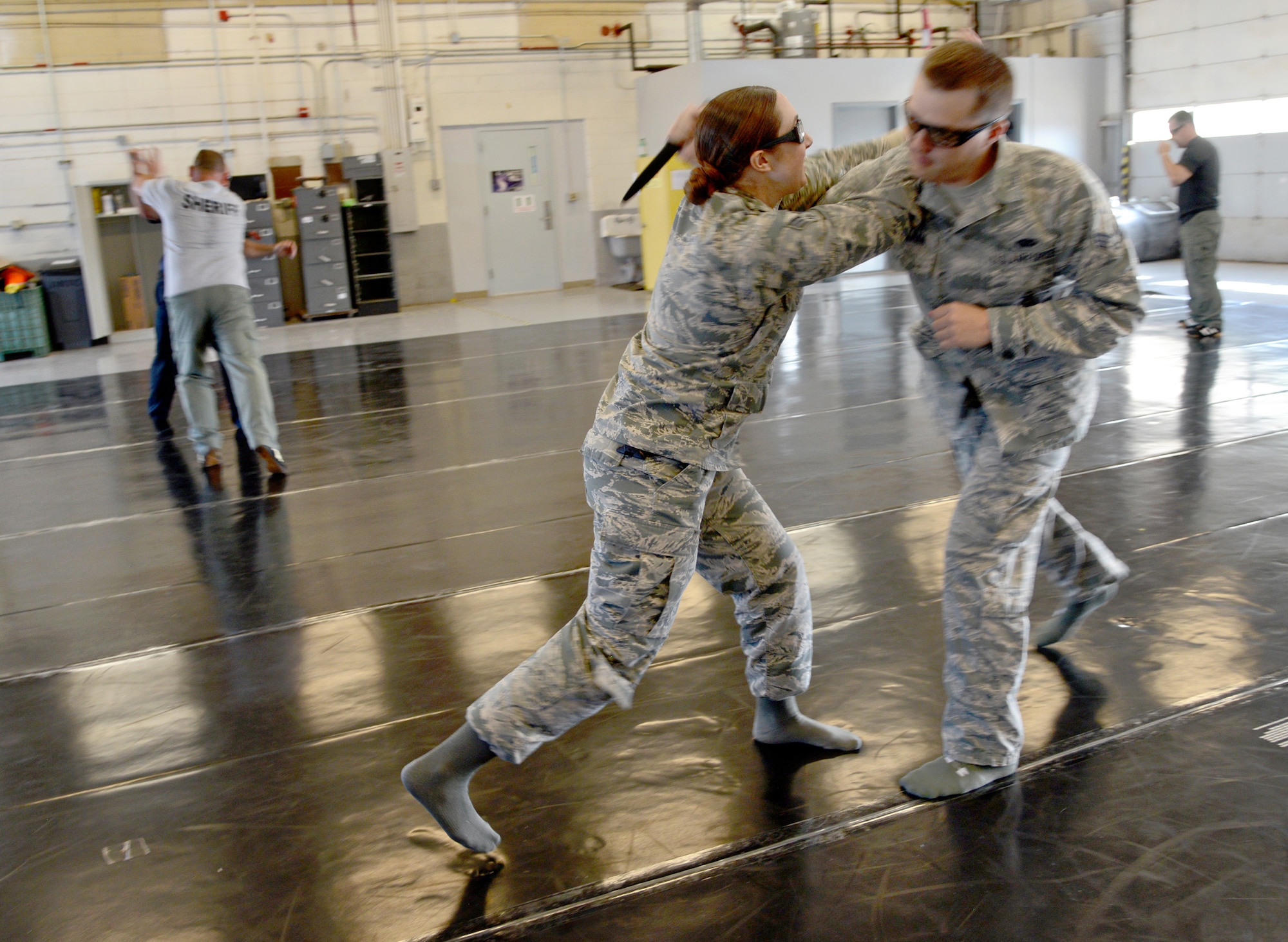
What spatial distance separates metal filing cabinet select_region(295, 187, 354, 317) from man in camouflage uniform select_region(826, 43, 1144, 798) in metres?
13.8

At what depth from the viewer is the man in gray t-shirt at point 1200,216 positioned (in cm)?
840

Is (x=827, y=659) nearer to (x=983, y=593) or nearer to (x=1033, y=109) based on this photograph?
(x=983, y=593)

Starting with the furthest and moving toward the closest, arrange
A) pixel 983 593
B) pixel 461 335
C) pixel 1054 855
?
pixel 461 335, pixel 983 593, pixel 1054 855

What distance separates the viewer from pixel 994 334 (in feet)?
6.84

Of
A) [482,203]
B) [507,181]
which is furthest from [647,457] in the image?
[507,181]

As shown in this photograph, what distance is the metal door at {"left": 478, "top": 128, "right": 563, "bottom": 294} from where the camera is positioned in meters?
16.7

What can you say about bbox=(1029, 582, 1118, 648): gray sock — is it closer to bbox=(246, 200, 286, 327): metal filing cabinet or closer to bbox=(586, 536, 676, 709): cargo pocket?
bbox=(586, 536, 676, 709): cargo pocket

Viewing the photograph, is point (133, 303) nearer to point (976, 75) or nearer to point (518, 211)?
point (518, 211)

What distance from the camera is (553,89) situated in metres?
16.5

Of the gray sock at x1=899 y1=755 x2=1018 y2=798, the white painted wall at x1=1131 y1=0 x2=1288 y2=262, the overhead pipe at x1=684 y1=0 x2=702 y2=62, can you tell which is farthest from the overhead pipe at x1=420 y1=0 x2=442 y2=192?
the gray sock at x1=899 y1=755 x2=1018 y2=798

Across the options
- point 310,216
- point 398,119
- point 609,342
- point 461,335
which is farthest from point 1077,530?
point 398,119

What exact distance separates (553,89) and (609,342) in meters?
7.85

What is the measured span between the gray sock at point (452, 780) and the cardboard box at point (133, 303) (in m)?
14.3

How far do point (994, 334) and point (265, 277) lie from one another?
1408cm
